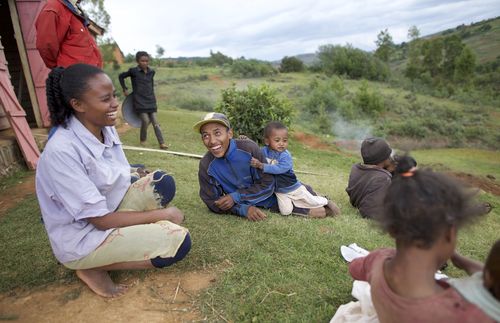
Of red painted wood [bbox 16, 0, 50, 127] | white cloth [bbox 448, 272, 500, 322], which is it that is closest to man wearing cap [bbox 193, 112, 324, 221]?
white cloth [bbox 448, 272, 500, 322]

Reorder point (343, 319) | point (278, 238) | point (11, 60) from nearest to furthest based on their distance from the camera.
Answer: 1. point (343, 319)
2. point (278, 238)
3. point (11, 60)

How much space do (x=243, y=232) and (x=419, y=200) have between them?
2163 millimetres

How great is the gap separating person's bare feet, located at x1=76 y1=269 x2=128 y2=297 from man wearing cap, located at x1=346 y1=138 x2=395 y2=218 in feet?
9.19

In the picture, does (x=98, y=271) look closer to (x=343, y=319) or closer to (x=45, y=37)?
(x=343, y=319)

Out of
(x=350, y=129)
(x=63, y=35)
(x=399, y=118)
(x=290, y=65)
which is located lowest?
(x=399, y=118)

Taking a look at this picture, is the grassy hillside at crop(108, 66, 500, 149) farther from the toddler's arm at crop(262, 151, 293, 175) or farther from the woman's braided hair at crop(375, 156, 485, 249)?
the woman's braided hair at crop(375, 156, 485, 249)

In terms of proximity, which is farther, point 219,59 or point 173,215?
point 219,59

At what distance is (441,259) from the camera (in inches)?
54.2

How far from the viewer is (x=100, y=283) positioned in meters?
2.44

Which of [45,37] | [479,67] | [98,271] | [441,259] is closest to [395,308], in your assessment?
[441,259]

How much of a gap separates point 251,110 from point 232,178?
695cm

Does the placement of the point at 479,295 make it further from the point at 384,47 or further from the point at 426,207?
the point at 384,47

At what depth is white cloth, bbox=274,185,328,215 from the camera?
12.8 ft

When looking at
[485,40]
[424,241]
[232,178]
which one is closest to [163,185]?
[232,178]
